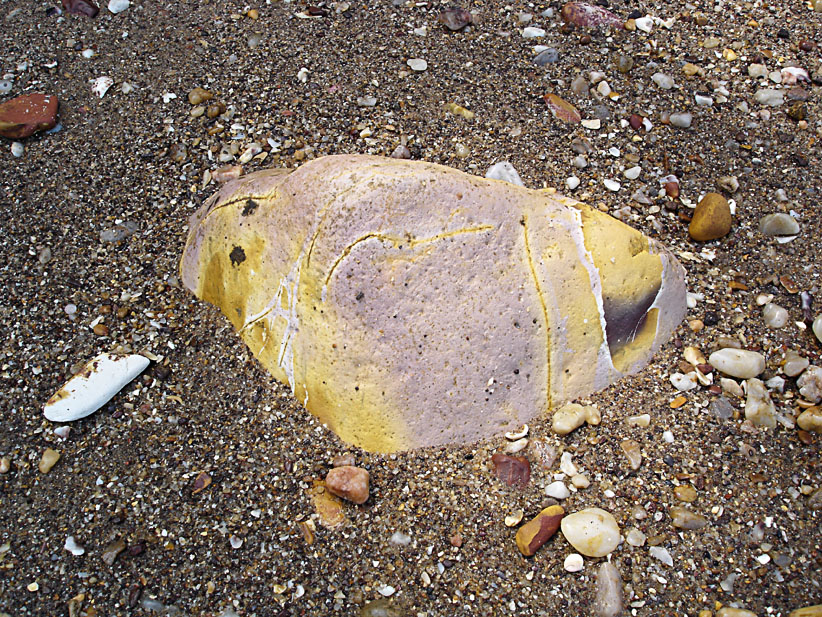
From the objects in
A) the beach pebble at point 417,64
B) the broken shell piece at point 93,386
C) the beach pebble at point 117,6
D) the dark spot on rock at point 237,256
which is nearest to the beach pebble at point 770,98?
the beach pebble at point 417,64

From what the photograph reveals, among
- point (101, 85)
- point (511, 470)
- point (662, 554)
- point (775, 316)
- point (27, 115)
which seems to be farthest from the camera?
point (101, 85)

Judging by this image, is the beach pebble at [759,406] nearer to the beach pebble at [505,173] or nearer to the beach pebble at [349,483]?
the beach pebble at [505,173]

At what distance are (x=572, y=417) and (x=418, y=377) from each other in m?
0.53

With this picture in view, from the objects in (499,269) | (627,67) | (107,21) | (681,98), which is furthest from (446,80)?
(107,21)

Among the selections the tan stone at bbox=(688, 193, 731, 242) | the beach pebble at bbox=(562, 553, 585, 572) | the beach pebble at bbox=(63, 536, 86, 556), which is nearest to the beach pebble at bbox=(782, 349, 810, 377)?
the tan stone at bbox=(688, 193, 731, 242)

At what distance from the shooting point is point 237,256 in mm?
2406

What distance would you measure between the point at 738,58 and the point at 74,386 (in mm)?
3259

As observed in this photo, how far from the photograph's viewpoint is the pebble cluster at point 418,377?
2.07m

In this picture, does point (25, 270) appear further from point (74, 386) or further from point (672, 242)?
point (672, 242)

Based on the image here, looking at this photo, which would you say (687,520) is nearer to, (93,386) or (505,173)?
(505,173)

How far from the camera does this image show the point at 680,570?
2.07m

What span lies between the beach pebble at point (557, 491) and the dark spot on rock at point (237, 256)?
125cm

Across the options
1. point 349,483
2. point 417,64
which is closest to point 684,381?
point 349,483

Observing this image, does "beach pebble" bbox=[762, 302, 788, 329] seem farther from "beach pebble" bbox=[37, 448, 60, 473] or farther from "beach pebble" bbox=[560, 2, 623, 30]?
"beach pebble" bbox=[37, 448, 60, 473]
